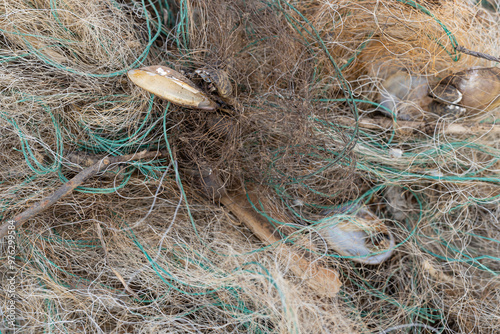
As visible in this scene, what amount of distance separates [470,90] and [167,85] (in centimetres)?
131

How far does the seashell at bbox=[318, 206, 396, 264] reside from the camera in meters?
1.38

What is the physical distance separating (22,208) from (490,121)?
2151 millimetres

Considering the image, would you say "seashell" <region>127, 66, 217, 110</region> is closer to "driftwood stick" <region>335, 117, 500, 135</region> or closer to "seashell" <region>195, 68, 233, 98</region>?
"seashell" <region>195, 68, 233, 98</region>

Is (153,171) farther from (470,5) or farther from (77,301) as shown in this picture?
(470,5)

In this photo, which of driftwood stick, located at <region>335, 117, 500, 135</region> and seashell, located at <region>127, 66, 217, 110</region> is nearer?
seashell, located at <region>127, 66, 217, 110</region>

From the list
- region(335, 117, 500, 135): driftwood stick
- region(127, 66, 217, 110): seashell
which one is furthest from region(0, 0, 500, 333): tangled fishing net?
region(127, 66, 217, 110): seashell

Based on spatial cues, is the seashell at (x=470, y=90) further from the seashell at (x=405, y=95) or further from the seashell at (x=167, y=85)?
the seashell at (x=167, y=85)

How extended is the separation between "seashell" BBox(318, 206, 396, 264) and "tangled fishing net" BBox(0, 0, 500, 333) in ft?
0.17

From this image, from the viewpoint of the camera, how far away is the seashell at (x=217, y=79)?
1.14 meters

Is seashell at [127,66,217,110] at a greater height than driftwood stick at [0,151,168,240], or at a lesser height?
greater

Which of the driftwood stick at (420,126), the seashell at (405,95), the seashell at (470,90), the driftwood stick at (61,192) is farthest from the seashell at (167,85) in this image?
the seashell at (470,90)

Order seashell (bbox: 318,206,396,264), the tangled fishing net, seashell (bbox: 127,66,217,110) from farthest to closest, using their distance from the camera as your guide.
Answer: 1. seashell (bbox: 318,206,396,264)
2. the tangled fishing net
3. seashell (bbox: 127,66,217,110)

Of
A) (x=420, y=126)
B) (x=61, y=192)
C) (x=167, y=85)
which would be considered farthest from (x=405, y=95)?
(x=61, y=192)

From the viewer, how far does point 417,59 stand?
144 centimetres
